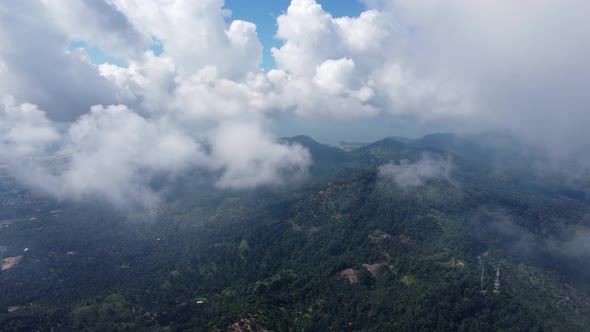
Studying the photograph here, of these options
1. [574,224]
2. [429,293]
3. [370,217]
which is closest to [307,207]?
[370,217]

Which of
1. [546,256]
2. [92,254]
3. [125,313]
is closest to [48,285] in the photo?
[92,254]

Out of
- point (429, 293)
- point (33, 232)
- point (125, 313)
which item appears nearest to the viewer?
point (429, 293)

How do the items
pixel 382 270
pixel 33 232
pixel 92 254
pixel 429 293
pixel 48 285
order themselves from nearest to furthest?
pixel 429 293, pixel 382 270, pixel 48 285, pixel 92 254, pixel 33 232

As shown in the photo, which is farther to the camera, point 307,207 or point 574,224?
point 307,207

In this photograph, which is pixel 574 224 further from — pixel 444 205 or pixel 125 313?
pixel 125 313

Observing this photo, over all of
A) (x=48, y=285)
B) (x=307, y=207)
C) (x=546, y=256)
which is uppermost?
(x=307, y=207)

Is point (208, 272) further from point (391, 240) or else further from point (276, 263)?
point (391, 240)

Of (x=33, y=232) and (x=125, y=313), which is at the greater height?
(x=33, y=232)
